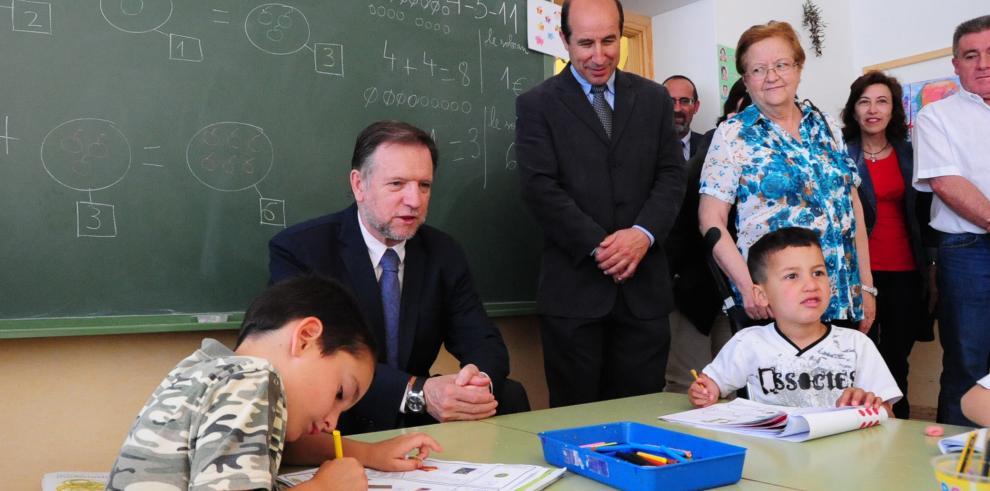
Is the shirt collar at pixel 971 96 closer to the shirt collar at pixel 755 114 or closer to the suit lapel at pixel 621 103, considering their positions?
the shirt collar at pixel 755 114

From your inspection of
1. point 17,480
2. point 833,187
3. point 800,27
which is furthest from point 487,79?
point 800,27

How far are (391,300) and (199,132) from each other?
0.84 metres

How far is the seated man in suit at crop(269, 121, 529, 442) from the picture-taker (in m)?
2.12

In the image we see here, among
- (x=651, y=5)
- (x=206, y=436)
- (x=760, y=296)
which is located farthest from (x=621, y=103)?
(x=651, y=5)

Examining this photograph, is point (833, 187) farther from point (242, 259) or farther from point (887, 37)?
point (887, 37)

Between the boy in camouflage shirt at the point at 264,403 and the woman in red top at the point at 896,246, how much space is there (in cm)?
275

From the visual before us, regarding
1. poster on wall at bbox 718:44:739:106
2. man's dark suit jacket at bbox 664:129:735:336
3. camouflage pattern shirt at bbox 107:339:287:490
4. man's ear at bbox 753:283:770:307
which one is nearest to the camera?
camouflage pattern shirt at bbox 107:339:287:490

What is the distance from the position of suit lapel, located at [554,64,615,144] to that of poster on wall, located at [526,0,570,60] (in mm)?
701

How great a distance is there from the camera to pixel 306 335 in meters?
1.10

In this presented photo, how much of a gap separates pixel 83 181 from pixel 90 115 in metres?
0.19

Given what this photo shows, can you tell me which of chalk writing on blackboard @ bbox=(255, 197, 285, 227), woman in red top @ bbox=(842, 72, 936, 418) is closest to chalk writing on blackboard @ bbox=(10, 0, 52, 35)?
chalk writing on blackboard @ bbox=(255, 197, 285, 227)

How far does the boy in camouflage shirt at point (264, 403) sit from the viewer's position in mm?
886

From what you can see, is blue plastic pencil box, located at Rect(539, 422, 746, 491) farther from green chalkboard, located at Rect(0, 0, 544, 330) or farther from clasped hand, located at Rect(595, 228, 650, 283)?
green chalkboard, located at Rect(0, 0, 544, 330)

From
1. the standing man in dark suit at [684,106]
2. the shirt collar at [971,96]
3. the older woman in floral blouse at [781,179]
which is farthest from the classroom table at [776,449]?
the standing man in dark suit at [684,106]
